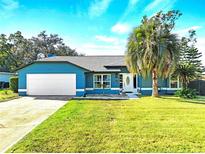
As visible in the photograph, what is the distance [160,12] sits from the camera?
3562 cm

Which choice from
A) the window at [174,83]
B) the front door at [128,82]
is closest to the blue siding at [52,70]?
the front door at [128,82]

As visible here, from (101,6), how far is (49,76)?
35.1 feet

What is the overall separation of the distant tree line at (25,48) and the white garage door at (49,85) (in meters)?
28.7

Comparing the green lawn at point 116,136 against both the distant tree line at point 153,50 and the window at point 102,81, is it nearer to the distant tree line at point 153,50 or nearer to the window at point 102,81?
the distant tree line at point 153,50

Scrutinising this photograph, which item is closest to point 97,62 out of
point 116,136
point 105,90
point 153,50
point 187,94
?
point 105,90

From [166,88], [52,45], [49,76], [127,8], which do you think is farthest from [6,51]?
[127,8]

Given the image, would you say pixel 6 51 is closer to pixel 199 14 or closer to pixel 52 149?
pixel 199 14

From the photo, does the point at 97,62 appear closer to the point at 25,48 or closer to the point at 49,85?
the point at 49,85

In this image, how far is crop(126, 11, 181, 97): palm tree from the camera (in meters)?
19.8

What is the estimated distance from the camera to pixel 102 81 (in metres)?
24.8

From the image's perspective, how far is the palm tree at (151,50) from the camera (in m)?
19.8

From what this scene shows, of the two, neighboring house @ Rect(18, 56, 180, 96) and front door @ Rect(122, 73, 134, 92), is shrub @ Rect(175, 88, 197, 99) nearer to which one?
neighboring house @ Rect(18, 56, 180, 96)

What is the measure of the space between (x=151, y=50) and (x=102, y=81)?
23.2 feet

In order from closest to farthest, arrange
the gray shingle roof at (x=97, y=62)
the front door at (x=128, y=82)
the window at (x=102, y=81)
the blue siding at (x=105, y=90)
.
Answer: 1. the blue siding at (x=105, y=90)
2. the window at (x=102, y=81)
3. the gray shingle roof at (x=97, y=62)
4. the front door at (x=128, y=82)
